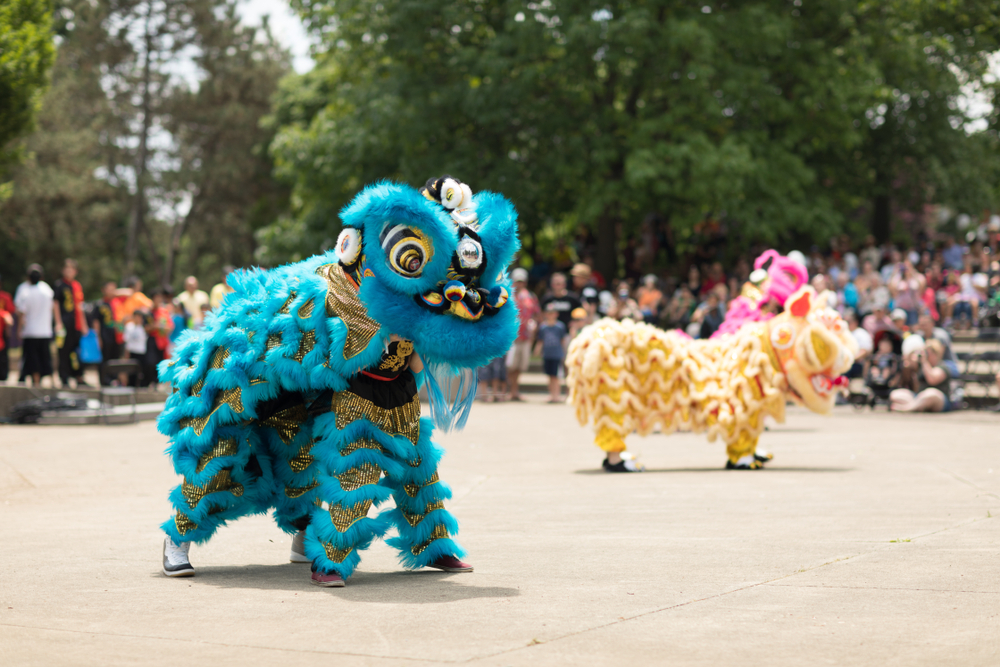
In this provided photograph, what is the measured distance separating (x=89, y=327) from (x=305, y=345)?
1434cm

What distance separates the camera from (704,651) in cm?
415

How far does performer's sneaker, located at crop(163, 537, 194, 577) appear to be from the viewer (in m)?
5.71

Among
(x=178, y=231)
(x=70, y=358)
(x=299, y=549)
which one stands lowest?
(x=299, y=549)

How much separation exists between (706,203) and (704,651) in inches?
732

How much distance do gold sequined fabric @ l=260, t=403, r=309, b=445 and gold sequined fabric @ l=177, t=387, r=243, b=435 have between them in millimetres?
258

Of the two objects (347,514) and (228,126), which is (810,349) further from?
(228,126)

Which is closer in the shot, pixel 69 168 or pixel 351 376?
pixel 351 376

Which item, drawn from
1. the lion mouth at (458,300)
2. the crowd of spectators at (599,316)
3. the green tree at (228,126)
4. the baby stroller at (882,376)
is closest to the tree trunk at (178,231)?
the green tree at (228,126)

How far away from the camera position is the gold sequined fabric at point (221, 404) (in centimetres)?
580

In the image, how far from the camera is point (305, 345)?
5.75 metres

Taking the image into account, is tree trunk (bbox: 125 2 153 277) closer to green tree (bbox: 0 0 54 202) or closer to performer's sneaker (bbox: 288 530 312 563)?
green tree (bbox: 0 0 54 202)

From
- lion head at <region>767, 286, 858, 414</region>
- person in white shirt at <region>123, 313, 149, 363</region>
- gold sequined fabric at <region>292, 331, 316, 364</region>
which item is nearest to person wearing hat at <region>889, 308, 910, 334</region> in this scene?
lion head at <region>767, 286, 858, 414</region>

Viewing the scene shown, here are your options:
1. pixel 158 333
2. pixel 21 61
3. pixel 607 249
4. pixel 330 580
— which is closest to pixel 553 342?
pixel 158 333

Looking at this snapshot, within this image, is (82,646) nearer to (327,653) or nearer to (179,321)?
(327,653)
